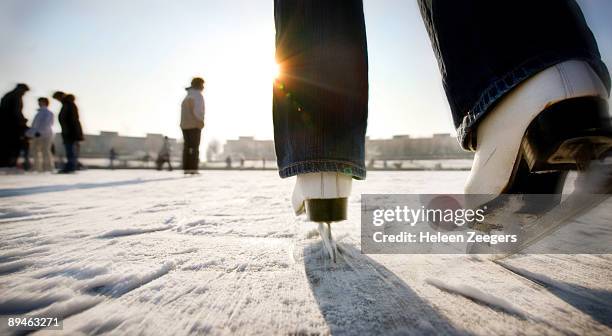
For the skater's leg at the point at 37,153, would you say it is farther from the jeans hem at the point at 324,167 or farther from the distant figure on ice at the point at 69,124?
the jeans hem at the point at 324,167

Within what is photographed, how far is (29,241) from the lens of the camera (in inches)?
34.7

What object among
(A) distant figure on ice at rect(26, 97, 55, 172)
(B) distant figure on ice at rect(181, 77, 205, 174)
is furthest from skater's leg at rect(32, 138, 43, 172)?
(B) distant figure on ice at rect(181, 77, 205, 174)

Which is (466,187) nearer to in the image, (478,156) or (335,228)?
(478,156)

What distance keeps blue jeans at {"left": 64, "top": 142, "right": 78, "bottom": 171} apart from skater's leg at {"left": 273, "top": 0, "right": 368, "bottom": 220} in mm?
6448

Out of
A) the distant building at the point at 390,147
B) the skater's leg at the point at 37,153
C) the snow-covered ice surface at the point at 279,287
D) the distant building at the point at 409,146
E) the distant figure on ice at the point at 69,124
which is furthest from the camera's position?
the distant building at the point at 409,146

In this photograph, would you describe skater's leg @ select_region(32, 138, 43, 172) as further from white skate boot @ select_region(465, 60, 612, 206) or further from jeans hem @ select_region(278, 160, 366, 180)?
white skate boot @ select_region(465, 60, 612, 206)

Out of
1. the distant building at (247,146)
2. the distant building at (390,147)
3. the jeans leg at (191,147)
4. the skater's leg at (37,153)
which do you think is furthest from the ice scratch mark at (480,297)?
the distant building at (247,146)

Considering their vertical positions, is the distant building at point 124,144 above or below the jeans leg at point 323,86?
above

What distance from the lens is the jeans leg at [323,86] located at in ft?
2.60

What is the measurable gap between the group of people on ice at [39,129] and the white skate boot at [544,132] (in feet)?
22.3

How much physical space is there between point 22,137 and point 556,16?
8.27 m

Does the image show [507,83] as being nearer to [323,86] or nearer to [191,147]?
[323,86]

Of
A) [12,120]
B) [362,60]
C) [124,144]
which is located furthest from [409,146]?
[362,60]

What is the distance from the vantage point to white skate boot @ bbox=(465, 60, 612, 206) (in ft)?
1.77
